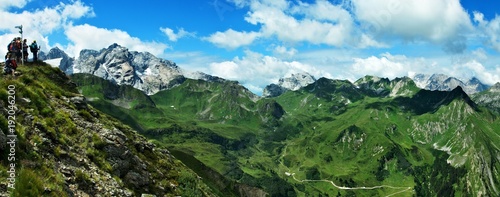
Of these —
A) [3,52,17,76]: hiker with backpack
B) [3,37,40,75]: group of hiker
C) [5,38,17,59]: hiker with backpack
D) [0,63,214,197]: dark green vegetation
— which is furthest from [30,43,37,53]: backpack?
[3,52,17,76]: hiker with backpack

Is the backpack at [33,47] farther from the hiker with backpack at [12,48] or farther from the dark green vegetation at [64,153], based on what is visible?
the hiker with backpack at [12,48]

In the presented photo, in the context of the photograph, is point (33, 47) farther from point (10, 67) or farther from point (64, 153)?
point (64, 153)

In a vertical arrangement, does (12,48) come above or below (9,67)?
above

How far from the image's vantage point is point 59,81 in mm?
69500

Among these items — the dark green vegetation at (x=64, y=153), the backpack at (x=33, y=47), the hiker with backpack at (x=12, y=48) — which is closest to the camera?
the dark green vegetation at (x=64, y=153)

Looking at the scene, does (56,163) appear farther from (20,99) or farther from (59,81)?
(59,81)

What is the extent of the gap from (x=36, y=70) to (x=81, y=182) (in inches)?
1416

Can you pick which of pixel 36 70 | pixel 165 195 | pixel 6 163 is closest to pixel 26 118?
pixel 6 163

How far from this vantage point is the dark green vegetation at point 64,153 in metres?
26.9

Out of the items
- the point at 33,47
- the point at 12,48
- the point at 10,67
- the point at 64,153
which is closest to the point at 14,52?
the point at 12,48

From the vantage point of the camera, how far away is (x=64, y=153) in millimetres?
35688

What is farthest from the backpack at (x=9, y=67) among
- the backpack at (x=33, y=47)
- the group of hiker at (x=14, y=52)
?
the backpack at (x=33, y=47)

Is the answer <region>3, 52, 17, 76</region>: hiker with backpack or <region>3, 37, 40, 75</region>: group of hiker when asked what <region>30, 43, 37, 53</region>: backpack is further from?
<region>3, 52, 17, 76</region>: hiker with backpack

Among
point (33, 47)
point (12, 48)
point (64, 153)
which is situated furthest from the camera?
point (33, 47)
